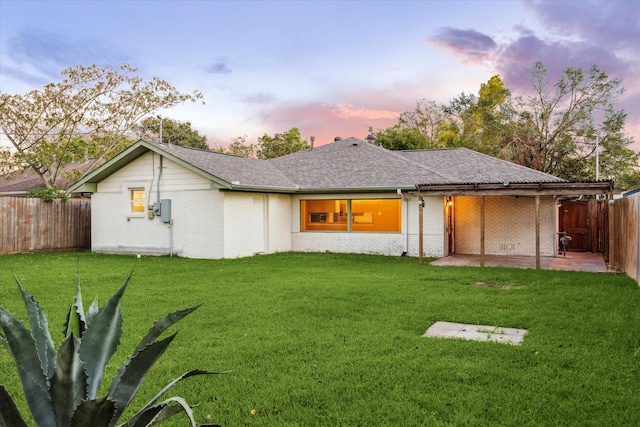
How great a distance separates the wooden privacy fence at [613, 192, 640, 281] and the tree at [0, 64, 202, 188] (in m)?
23.5

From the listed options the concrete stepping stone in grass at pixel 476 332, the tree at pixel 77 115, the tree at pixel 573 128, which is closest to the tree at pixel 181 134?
the tree at pixel 77 115

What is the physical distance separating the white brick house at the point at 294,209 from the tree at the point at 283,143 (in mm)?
21916

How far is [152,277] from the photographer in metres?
11.3

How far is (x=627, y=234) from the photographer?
36.0ft

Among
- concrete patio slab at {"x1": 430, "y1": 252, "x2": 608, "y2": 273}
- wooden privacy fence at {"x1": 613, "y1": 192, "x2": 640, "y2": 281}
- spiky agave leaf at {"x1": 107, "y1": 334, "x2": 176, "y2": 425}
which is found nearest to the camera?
spiky agave leaf at {"x1": 107, "y1": 334, "x2": 176, "y2": 425}

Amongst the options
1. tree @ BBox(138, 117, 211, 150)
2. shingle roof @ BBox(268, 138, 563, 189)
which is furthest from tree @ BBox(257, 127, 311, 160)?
shingle roof @ BBox(268, 138, 563, 189)

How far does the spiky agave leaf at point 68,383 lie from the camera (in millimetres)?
1710

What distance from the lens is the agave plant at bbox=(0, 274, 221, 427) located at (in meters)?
1.74

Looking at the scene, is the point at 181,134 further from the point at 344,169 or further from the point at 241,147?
the point at 344,169

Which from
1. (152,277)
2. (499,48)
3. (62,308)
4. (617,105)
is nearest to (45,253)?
(152,277)

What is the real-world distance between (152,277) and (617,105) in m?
31.3

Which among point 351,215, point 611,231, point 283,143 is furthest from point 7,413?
point 283,143

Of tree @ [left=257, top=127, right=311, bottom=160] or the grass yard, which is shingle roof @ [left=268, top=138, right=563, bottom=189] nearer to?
the grass yard

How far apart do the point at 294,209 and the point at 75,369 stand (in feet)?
55.0
